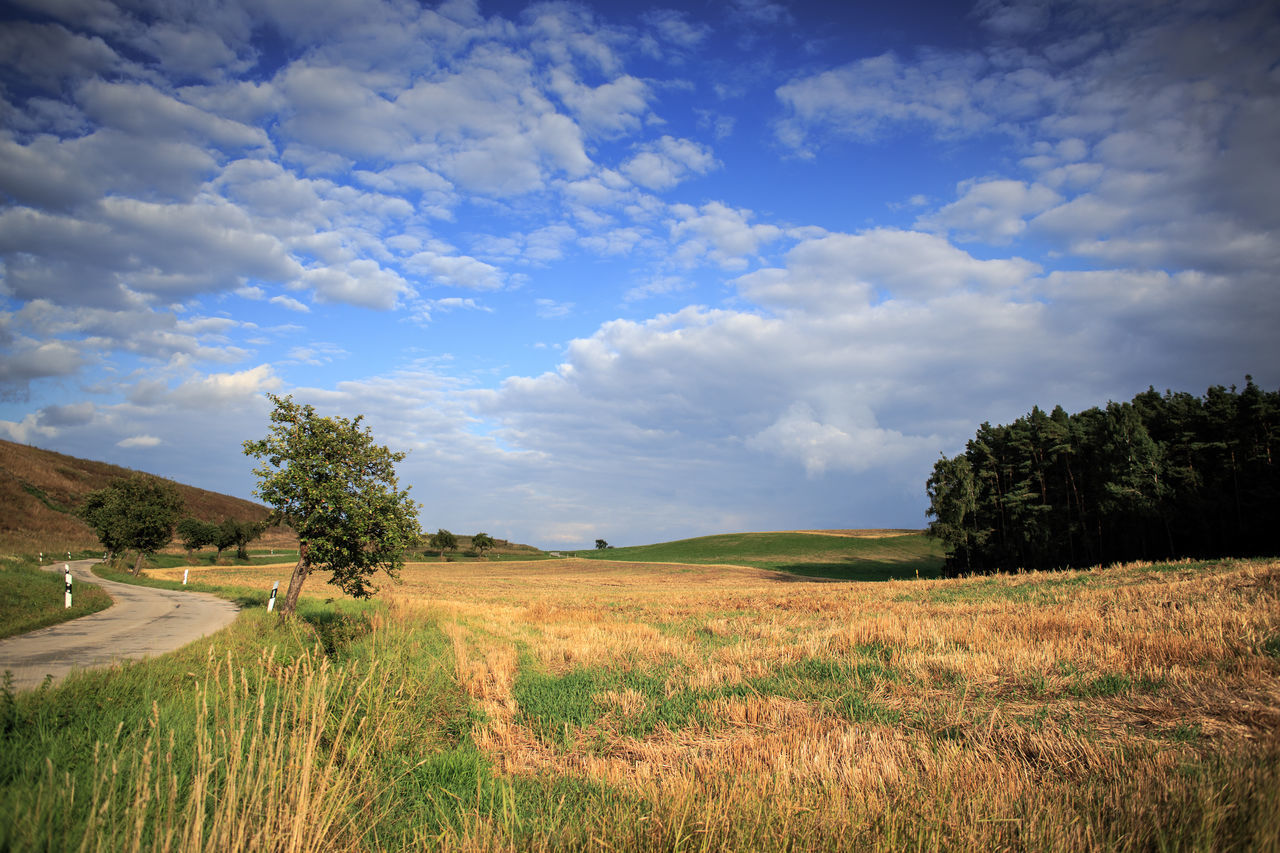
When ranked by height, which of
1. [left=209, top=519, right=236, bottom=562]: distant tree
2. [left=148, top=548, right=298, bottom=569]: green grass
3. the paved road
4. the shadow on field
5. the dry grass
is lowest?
the shadow on field

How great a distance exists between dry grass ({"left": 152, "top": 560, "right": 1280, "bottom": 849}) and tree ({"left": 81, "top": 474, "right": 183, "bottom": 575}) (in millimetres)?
46928

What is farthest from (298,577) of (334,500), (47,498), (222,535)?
(47,498)

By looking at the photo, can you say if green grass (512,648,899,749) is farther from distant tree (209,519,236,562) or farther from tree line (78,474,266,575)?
distant tree (209,519,236,562)

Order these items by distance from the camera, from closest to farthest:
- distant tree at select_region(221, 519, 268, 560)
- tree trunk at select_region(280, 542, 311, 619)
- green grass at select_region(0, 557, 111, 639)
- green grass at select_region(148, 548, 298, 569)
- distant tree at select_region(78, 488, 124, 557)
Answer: green grass at select_region(0, 557, 111, 639) < tree trunk at select_region(280, 542, 311, 619) < distant tree at select_region(78, 488, 124, 557) < green grass at select_region(148, 548, 298, 569) < distant tree at select_region(221, 519, 268, 560)

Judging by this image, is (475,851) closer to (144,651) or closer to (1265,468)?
(144,651)

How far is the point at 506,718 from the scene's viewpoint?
820cm

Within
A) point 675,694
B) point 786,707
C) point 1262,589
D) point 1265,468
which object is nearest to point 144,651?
point 675,694

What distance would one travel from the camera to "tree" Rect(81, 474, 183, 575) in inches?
1780

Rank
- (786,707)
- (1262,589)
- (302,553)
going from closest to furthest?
(786,707)
(1262,589)
(302,553)

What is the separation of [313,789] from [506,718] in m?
3.21

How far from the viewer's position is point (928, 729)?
6.99 meters

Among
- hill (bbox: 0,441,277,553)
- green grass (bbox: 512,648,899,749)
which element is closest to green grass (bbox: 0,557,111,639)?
green grass (bbox: 512,648,899,749)

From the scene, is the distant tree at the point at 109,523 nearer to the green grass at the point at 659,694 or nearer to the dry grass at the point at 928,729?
the dry grass at the point at 928,729

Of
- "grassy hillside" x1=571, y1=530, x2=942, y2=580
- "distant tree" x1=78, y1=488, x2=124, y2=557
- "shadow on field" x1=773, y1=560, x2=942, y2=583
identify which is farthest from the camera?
"grassy hillside" x1=571, y1=530, x2=942, y2=580
